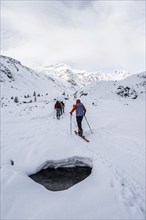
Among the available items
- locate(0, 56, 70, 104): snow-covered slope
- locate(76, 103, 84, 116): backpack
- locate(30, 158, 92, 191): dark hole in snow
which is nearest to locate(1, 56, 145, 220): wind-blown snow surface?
locate(30, 158, 92, 191): dark hole in snow

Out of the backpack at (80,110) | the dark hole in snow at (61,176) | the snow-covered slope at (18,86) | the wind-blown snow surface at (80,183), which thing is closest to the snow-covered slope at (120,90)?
the snow-covered slope at (18,86)

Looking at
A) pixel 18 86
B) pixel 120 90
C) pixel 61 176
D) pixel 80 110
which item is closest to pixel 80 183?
pixel 61 176

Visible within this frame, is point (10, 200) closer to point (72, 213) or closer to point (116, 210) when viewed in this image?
point (72, 213)

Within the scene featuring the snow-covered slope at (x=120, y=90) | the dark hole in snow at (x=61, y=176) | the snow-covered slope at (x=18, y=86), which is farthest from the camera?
the snow-covered slope at (x=18, y=86)

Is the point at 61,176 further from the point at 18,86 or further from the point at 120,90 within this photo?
the point at 18,86

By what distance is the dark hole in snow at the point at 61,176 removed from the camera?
6.31 meters

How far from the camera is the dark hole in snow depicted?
631 cm

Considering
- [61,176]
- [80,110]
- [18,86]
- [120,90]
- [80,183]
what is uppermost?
[18,86]

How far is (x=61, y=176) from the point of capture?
7.03 metres

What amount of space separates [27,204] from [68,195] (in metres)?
1.11

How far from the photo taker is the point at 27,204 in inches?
199

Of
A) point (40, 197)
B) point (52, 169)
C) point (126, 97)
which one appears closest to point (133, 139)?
point (52, 169)

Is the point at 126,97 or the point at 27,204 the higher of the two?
the point at 126,97

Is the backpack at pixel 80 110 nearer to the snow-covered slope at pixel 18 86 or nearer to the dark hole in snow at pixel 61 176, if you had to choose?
the dark hole in snow at pixel 61 176
